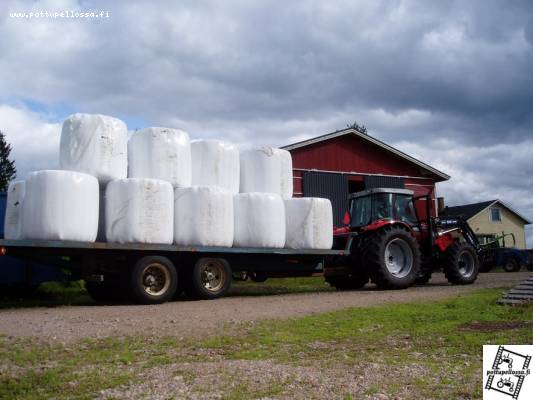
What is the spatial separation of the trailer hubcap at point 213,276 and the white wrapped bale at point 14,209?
3.47 m

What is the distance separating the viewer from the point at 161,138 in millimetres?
11070

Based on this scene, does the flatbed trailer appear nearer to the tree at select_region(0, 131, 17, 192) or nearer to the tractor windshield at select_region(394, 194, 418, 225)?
the tractor windshield at select_region(394, 194, 418, 225)

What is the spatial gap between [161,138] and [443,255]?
26.3ft

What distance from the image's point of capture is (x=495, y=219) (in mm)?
48844

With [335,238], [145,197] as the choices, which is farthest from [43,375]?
[335,238]

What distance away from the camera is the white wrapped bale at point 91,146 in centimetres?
1035

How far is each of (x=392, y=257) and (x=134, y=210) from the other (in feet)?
21.4

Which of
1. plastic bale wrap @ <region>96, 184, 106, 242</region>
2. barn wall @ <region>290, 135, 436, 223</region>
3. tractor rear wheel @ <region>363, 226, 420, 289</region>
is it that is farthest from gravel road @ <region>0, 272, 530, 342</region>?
barn wall @ <region>290, 135, 436, 223</region>

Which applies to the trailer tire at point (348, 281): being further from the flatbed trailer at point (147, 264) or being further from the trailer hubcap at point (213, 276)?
the trailer hubcap at point (213, 276)

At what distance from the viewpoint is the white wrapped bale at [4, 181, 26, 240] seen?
405 inches

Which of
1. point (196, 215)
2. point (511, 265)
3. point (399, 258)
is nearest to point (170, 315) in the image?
point (196, 215)

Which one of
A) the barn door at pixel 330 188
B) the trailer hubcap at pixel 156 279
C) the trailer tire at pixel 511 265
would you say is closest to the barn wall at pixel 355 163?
the barn door at pixel 330 188

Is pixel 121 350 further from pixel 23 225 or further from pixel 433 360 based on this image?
pixel 23 225

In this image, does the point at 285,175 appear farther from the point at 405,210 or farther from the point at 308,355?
the point at 308,355
